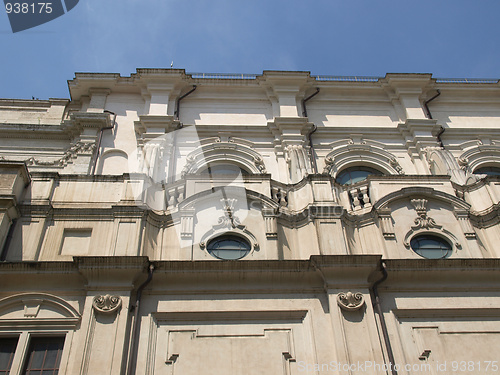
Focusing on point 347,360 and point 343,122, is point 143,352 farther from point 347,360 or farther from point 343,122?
point 343,122

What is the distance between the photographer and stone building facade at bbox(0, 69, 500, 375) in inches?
Answer: 476

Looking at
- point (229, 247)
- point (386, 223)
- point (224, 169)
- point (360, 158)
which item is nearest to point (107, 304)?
point (229, 247)

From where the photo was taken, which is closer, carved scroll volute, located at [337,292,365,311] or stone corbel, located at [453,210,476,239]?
carved scroll volute, located at [337,292,365,311]

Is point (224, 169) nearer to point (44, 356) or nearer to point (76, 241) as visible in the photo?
point (76, 241)

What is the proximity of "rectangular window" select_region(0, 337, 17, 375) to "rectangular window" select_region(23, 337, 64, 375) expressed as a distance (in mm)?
361

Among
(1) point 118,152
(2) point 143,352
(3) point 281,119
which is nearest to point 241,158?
(3) point 281,119

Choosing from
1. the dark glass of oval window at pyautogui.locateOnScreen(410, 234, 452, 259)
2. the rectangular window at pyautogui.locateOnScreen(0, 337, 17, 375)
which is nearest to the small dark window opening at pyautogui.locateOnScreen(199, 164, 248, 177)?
the dark glass of oval window at pyautogui.locateOnScreen(410, 234, 452, 259)

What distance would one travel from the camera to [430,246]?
1508cm

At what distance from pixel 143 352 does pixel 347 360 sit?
14.3 feet

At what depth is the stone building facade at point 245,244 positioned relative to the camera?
1209 cm

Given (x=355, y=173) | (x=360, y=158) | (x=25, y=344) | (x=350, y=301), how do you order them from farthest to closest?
(x=360, y=158) → (x=355, y=173) → (x=350, y=301) → (x=25, y=344)

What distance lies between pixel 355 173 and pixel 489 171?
5043 mm

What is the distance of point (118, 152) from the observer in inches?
799

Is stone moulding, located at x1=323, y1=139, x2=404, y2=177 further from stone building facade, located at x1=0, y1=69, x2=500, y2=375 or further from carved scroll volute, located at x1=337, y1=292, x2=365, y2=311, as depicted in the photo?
carved scroll volute, located at x1=337, y1=292, x2=365, y2=311
